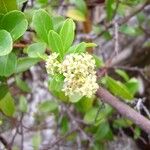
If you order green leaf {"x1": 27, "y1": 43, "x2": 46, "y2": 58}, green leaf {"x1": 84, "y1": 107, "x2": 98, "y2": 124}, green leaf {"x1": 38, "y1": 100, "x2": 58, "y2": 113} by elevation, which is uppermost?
green leaf {"x1": 27, "y1": 43, "x2": 46, "y2": 58}

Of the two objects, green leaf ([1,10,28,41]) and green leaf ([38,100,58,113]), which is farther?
green leaf ([38,100,58,113])

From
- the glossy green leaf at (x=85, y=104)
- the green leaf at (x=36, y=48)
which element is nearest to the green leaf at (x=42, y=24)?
the green leaf at (x=36, y=48)

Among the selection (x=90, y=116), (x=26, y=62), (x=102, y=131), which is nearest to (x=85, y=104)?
(x=90, y=116)

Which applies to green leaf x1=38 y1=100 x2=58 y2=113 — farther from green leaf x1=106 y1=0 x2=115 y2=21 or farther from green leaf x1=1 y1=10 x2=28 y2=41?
green leaf x1=1 y1=10 x2=28 y2=41

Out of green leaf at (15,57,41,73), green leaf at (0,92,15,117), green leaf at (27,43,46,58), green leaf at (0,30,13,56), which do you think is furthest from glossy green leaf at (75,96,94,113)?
green leaf at (0,30,13,56)

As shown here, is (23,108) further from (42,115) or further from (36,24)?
(36,24)

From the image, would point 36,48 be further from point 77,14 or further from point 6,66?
point 77,14
